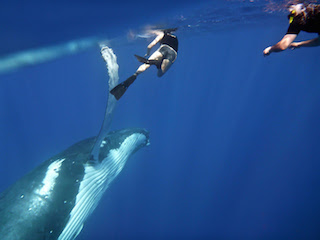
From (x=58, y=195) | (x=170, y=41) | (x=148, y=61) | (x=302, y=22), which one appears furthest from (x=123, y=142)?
(x=302, y=22)

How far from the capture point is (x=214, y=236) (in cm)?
1666

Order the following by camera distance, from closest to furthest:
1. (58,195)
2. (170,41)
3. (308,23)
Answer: (308,23), (58,195), (170,41)

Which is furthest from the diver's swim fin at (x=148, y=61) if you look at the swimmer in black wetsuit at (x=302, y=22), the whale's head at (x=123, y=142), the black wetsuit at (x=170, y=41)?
the whale's head at (x=123, y=142)

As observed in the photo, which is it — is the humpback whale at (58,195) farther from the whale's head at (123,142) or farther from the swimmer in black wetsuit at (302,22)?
the swimmer in black wetsuit at (302,22)

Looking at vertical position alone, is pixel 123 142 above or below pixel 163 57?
below

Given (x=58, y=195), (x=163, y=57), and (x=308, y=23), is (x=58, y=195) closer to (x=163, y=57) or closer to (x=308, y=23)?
(x=163, y=57)

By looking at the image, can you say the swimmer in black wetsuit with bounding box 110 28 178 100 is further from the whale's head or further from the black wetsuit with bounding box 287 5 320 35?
the black wetsuit with bounding box 287 5 320 35

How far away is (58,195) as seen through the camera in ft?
13.3

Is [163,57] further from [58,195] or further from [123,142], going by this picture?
[58,195]

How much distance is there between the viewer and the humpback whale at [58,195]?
3615 millimetres

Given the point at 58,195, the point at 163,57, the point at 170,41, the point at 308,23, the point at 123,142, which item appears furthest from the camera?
the point at 123,142

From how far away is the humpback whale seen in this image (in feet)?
11.9

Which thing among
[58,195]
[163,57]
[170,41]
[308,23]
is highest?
[308,23]

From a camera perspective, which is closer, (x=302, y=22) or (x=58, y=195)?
(x=302, y=22)
